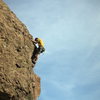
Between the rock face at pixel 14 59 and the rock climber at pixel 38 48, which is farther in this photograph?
the rock climber at pixel 38 48

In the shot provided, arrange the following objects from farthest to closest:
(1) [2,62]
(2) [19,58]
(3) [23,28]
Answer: (3) [23,28] < (2) [19,58] < (1) [2,62]

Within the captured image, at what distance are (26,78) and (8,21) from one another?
6225 mm

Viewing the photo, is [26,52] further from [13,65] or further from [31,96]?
[31,96]

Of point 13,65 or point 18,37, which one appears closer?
point 13,65

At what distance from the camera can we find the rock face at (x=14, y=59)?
22.4 m

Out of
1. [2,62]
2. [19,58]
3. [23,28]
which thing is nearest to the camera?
[2,62]

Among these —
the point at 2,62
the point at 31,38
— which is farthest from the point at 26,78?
the point at 31,38

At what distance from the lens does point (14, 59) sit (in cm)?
2398

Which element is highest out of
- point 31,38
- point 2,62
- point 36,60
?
point 31,38

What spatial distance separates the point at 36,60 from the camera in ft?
91.2

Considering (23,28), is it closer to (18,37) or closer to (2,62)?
(18,37)

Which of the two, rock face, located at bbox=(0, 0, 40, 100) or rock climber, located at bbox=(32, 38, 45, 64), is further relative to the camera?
rock climber, located at bbox=(32, 38, 45, 64)

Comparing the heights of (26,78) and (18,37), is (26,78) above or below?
below

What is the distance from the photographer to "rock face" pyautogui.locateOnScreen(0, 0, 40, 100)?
22.4 m
